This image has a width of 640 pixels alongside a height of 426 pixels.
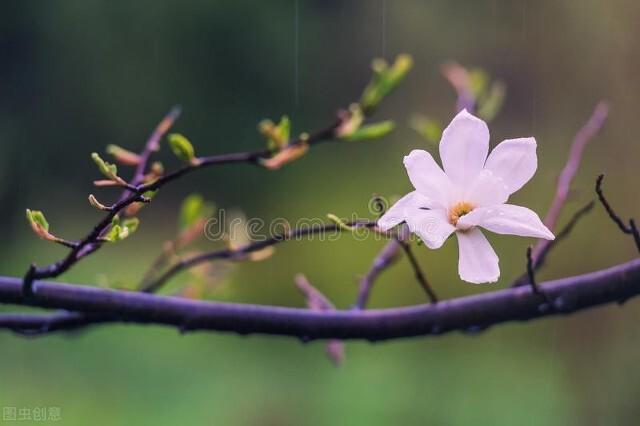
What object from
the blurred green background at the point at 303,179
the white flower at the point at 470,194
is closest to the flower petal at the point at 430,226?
the white flower at the point at 470,194

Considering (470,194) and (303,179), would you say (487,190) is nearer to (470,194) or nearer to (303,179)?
→ (470,194)

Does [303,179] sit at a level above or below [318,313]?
below

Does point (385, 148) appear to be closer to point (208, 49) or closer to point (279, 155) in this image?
point (208, 49)

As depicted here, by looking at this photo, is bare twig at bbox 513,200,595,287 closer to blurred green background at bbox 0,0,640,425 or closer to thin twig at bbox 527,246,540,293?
thin twig at bbox 527,246,540,293

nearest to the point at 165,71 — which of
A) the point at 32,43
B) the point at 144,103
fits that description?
the point at 144,103

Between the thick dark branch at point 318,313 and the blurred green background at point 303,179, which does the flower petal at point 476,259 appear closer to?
the thick dark branch at point 318,313

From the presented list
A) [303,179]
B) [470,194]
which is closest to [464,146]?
[470,194]

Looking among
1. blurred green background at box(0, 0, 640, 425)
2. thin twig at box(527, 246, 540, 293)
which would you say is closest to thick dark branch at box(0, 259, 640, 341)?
thin twig at box(527, 246, 540, 293)
